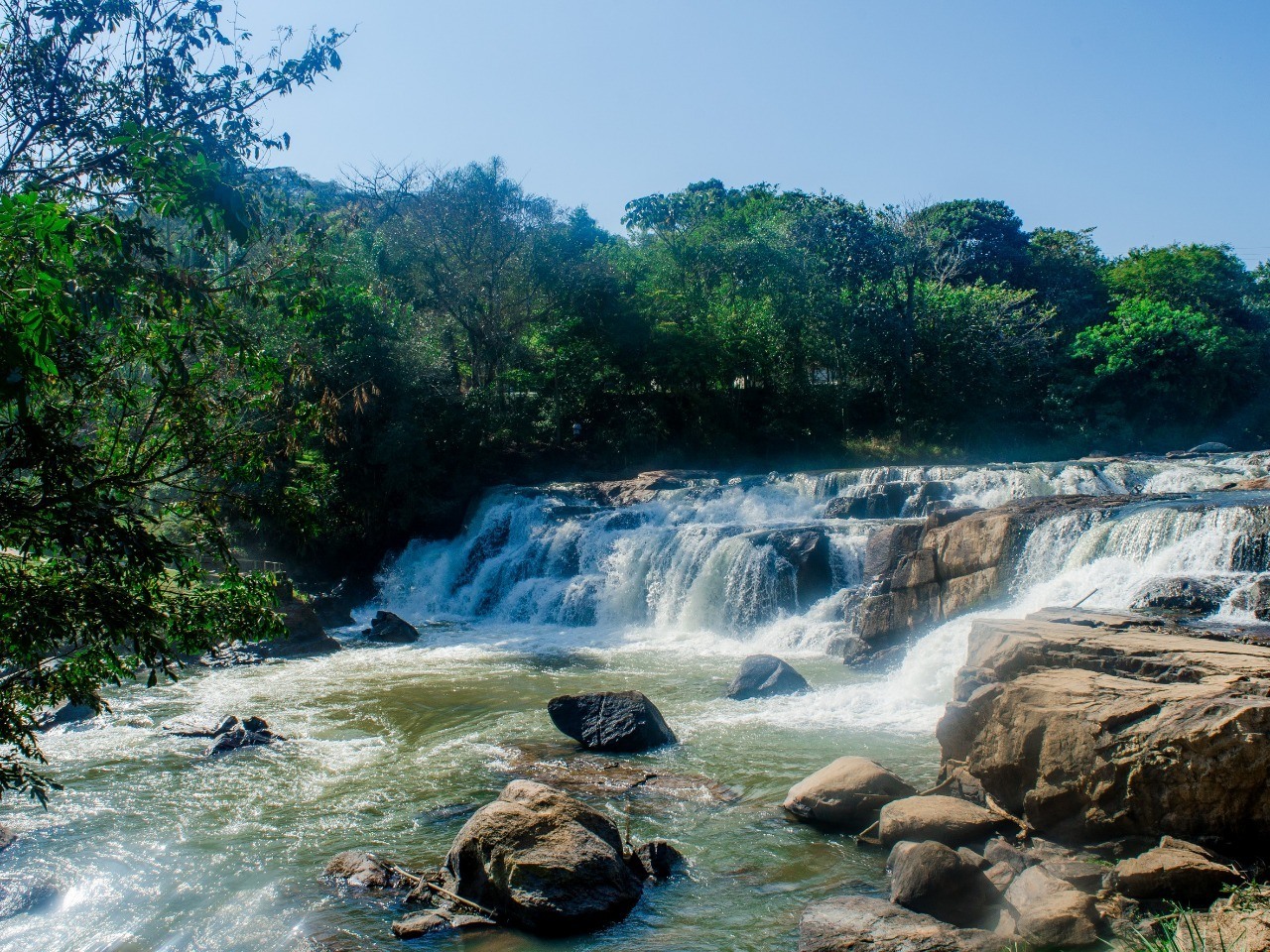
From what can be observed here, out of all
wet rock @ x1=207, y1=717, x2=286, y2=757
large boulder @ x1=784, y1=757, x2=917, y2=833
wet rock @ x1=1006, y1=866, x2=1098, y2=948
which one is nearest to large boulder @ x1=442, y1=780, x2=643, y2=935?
large boulder @ x1=784, y1=757, x2=917, y2=833

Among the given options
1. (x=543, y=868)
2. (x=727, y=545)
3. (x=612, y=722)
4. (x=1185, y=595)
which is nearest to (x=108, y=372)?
(x=543, y=868)

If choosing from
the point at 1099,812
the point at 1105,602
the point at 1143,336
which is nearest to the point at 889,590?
the point at 1105,602

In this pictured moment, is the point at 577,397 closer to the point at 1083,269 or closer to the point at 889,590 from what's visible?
the point at 889,590

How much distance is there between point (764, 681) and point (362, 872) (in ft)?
19.0

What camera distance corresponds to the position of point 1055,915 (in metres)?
4.89

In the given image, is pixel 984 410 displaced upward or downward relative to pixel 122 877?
upward

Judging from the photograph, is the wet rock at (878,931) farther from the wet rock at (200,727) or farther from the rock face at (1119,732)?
the wet rock at (200,727)

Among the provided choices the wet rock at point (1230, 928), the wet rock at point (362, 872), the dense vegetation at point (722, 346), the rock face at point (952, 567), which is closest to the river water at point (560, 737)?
the wet rock at point (362, 872)

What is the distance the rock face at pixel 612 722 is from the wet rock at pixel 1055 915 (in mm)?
4231

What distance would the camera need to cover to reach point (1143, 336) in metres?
27.4

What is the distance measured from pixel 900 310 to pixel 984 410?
3.90m

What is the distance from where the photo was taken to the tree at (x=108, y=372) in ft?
10.3

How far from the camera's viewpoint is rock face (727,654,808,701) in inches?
428

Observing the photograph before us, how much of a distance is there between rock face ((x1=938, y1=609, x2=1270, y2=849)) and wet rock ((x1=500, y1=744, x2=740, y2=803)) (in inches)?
78.1
